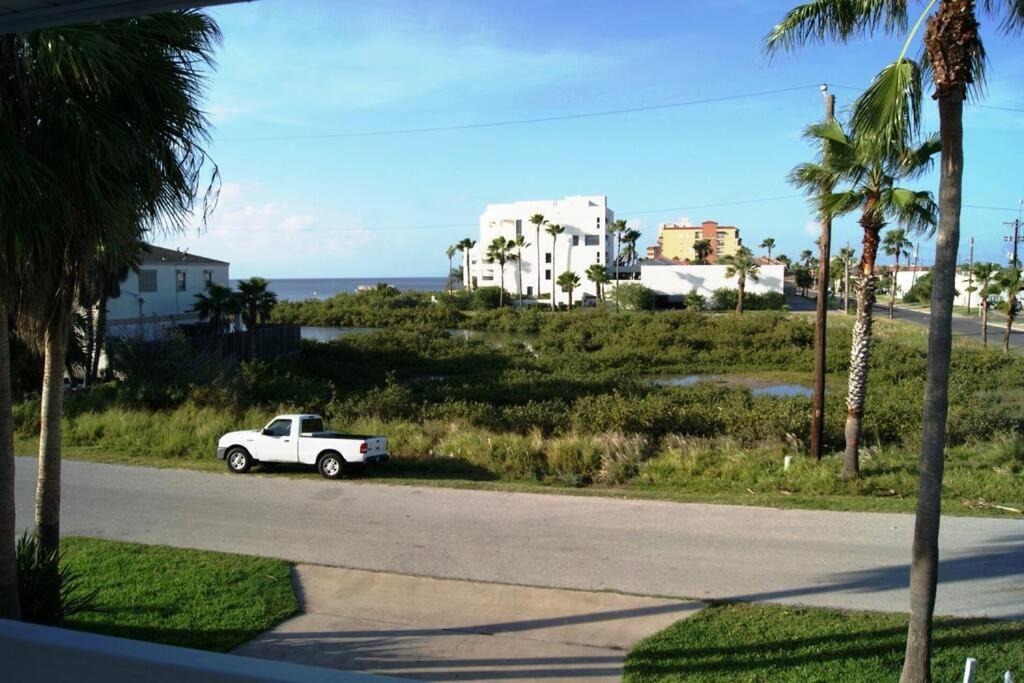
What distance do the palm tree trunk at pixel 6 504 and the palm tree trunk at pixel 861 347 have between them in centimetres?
1288

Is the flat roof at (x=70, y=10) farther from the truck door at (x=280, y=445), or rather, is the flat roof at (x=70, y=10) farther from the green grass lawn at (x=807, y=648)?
the truck door at (x=280, y=445)

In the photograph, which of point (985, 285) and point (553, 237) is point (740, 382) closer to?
point (985, 285)

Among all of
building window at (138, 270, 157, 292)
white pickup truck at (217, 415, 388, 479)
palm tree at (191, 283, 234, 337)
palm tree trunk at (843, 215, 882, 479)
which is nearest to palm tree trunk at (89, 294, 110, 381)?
building window at (138, 270, 157, 292)

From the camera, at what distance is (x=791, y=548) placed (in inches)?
398

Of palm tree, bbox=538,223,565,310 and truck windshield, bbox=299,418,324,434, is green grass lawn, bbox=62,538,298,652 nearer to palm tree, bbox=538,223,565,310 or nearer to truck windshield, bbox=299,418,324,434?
truck windshield, bbox=299,418,324,434

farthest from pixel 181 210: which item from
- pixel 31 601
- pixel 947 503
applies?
pixel 947 503

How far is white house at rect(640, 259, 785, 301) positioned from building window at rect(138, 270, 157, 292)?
208 feet

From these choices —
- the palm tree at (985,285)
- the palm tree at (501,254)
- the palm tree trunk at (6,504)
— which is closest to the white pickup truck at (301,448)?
the palm tree trunk at (6,504)

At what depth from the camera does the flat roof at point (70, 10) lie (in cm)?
375

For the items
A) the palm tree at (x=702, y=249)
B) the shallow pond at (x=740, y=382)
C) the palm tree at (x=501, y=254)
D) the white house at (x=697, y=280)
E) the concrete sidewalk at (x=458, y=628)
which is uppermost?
the palm tree at (x=702, y=249)

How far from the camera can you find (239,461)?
50.7 ft

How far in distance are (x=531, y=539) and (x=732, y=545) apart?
2657mm

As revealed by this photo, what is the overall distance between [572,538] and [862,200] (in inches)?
323

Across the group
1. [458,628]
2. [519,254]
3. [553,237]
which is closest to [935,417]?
[458,628]
